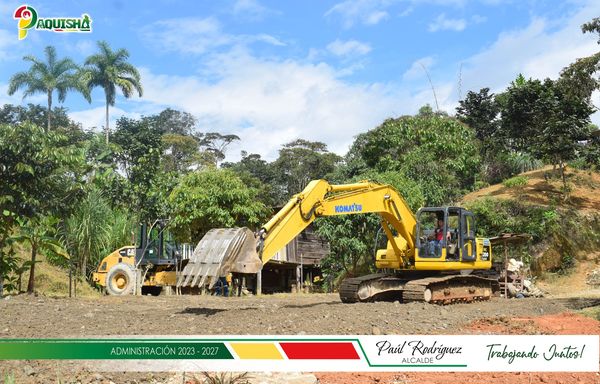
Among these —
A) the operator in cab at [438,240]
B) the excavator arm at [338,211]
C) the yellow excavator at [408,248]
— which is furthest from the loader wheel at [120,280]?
the operator in cab at [438,240]

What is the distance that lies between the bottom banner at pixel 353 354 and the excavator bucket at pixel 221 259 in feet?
11.0

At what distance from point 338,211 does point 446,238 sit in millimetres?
3810

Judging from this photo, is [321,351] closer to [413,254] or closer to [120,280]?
[413,254]

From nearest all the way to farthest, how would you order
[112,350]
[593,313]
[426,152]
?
[112,350]
[593,313]
[426,152]

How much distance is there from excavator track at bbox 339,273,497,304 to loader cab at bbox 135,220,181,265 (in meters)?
11.1

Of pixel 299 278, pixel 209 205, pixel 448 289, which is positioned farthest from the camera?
pixel 299 278

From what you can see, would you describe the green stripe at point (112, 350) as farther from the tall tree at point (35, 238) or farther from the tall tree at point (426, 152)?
the tall tree at point (426, 152)

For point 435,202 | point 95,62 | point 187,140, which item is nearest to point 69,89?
point 95,62

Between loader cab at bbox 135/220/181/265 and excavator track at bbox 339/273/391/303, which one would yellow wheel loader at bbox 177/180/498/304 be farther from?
loader cab at bbox 135/220/181/265

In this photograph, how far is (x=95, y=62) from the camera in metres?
48.1

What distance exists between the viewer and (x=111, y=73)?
48062 mm

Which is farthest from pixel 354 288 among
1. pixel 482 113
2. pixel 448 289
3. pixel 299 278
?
pixel 482 113

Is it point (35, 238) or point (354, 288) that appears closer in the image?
point (354, 288)

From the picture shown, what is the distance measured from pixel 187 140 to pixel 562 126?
35.8 meters
